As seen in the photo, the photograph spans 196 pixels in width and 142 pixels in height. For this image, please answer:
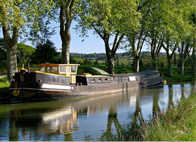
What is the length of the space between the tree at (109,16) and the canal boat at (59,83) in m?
4.64

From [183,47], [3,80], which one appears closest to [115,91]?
[3,80]

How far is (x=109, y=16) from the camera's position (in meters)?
24.1

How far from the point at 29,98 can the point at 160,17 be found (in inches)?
861

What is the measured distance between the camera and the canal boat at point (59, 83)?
57.5ft

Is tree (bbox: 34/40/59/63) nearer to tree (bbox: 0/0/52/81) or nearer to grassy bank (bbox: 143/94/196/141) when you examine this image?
tree (bbox: 0/0/52/81)

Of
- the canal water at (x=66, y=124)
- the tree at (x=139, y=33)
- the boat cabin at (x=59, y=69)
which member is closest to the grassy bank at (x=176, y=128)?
the canal water at (x=66, y=124)

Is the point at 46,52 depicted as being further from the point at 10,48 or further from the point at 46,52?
the point at 10,48

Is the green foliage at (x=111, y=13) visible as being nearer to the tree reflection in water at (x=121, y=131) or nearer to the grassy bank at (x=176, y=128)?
the tree reflection in water at (x=121, y=131)

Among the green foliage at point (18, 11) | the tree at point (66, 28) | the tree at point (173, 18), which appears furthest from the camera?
the tree at point (173, 18)

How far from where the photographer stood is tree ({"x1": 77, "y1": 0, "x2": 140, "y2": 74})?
74.2 feet

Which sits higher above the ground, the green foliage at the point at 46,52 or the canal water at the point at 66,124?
the green foliage at the point at 46,52

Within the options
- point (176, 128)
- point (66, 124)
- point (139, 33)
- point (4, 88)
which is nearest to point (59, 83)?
point (4, 88)

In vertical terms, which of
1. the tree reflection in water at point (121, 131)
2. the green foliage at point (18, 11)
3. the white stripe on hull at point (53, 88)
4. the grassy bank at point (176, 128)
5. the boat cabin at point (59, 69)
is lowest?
the tree reflection in water at point (121, 131)

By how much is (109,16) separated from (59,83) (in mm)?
9118
